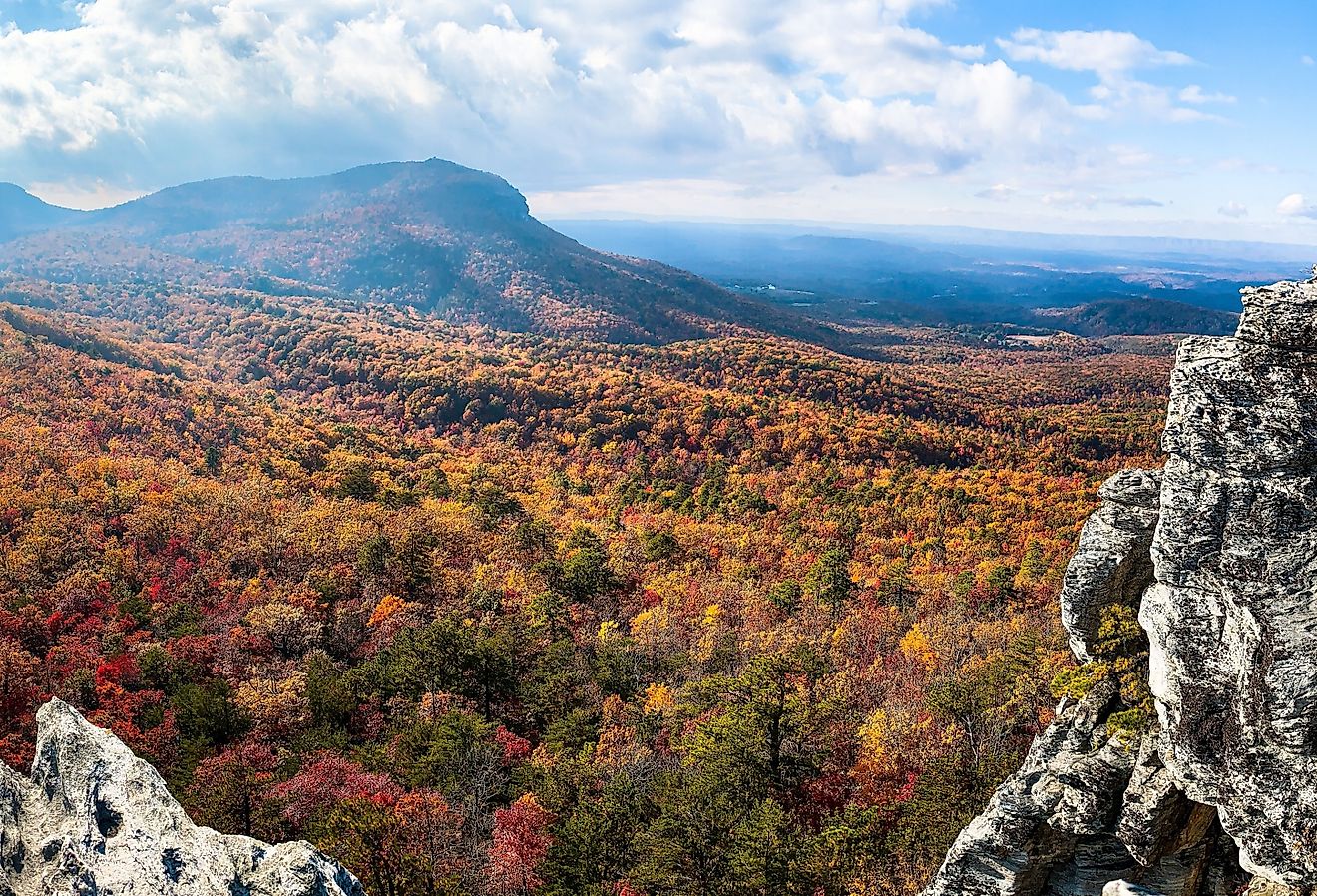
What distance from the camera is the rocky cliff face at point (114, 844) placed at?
1116cm

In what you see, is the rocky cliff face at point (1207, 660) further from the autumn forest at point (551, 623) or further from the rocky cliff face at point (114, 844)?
the rocky cliff face at point (114, 844)

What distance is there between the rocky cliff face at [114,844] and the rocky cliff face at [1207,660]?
42.9ft

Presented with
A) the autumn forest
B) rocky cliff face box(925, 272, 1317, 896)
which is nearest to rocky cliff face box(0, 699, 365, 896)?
the autumn forest

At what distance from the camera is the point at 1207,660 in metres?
11.9

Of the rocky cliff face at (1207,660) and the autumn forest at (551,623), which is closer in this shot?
the rocky cliff face at (1207,660)

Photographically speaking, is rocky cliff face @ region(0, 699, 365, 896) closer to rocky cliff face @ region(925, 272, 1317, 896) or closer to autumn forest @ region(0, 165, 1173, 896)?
autumn forest @ region(0, 165, 1173, 896)

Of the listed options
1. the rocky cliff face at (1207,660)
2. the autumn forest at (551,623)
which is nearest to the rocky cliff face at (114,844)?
the autumn forest at (551,623)

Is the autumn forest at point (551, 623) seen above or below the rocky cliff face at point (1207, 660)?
below

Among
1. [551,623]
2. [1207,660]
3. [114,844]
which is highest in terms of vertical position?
[1207,660]

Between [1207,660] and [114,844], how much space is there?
57.8 ft

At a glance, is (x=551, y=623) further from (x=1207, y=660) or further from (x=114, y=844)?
(x=1207, y=660)

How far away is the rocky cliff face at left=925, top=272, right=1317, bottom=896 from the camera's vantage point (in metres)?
11.1

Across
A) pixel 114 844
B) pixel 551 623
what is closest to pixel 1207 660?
pixel 114 844

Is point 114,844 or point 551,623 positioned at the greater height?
point 114,844
